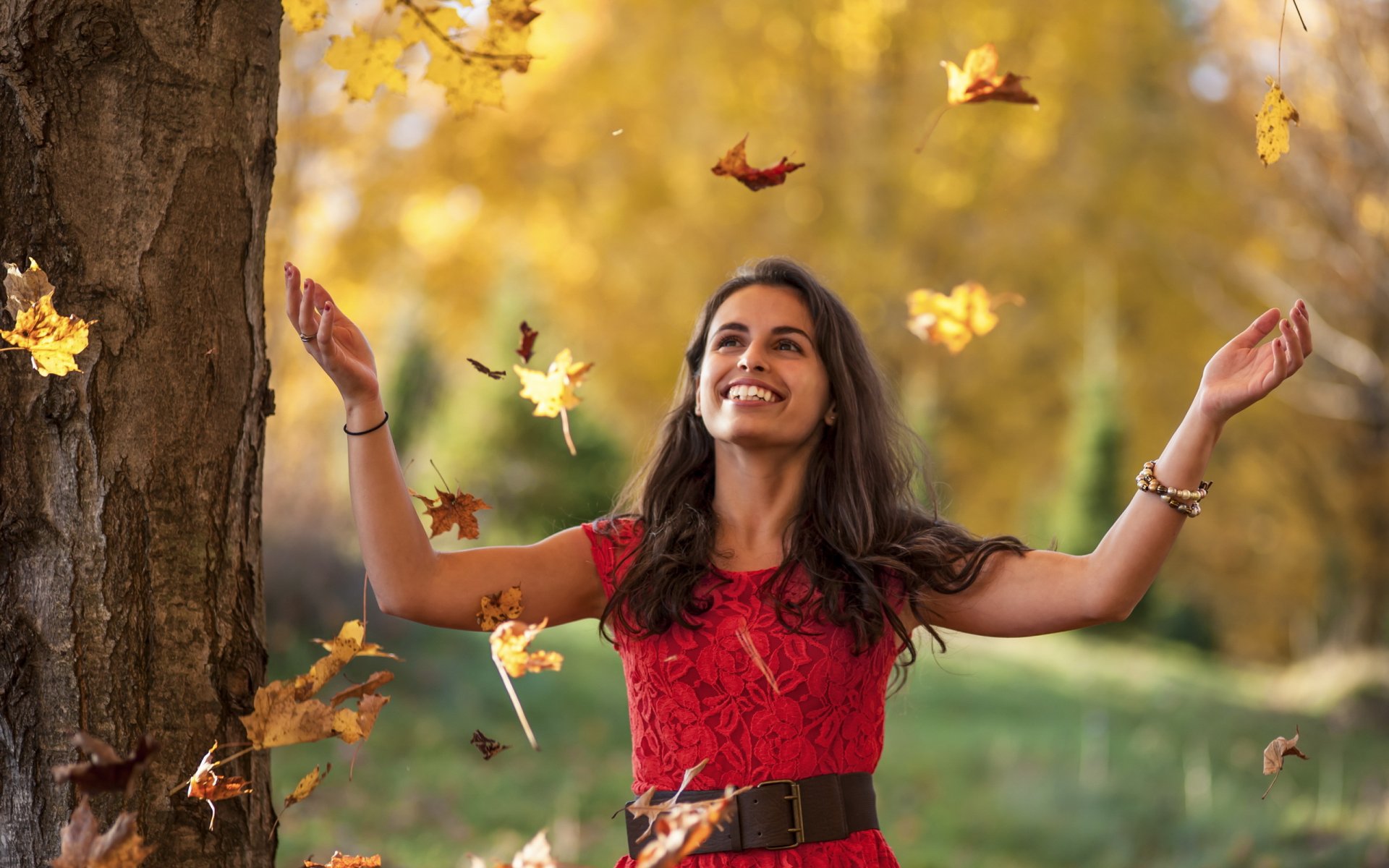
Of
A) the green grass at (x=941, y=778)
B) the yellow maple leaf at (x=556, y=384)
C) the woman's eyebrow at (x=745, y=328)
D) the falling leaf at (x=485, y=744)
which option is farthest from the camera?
the green grass at (x=941, y=778)

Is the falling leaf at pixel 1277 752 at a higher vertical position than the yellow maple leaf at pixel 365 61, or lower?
lower

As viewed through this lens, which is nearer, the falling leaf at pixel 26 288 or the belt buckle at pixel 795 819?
the falling leaf at pixel 26 288

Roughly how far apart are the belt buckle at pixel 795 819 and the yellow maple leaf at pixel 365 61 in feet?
4.16

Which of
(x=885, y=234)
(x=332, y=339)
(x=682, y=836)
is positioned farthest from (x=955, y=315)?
(x=885, y=234)

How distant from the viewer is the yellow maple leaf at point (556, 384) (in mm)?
2230

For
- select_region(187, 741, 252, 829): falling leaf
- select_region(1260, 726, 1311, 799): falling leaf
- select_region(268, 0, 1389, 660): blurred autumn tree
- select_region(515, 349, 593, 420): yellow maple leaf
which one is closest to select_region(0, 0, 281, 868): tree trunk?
select_region(187, 741, 252, 829): falling leaf

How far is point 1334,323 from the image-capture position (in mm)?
9523

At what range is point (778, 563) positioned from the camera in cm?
241

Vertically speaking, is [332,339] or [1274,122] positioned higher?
[1274,122]

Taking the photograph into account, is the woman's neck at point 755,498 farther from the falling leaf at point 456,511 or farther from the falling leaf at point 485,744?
the falling leaf at point 485,744

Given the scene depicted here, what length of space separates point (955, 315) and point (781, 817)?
3.62 ft

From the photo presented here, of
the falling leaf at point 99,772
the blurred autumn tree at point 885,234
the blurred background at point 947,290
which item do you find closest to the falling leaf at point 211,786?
the falling leaf at point 99,772

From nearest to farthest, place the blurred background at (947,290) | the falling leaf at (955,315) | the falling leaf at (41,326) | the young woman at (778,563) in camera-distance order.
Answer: the falling leaf at (41,326), the young woman at (778,563), the falling leaf at (955,315), the blurred background at (947,290)

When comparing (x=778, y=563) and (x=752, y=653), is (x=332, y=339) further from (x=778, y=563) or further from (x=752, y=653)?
(x=778, y=563)
